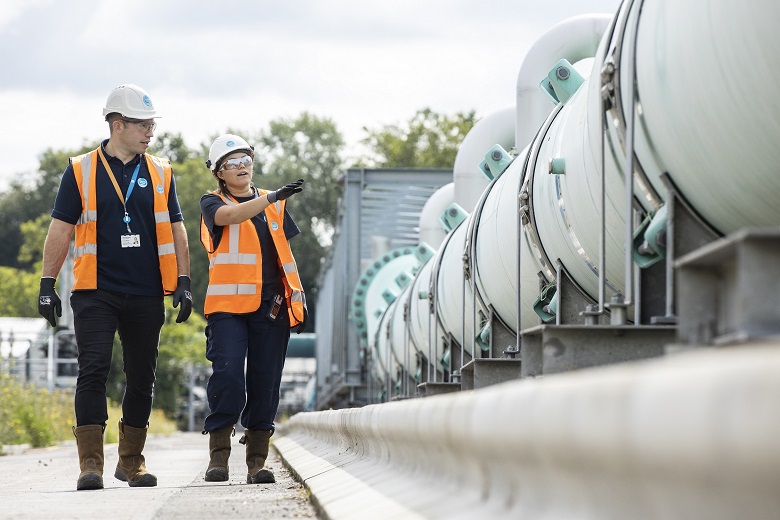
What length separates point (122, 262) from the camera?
27.3ft

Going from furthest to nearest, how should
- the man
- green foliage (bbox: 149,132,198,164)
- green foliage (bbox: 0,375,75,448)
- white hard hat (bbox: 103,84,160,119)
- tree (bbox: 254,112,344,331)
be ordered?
green foliage (bbox: 149,132,198,164) < tree (bbox: 254,112,344,331) < green foliage (bbox: 0,375,75,448) < white hard hat (bbox: 103,84,160,119) < the man

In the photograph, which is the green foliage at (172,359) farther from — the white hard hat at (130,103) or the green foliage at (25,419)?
the white hard hat at (130,103)

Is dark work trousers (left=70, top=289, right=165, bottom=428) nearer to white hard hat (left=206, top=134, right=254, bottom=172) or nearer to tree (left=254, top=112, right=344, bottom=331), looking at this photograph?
white hard hat (left=206, top=134, right=254, bottom=172)

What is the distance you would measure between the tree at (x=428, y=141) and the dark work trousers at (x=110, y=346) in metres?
61.2

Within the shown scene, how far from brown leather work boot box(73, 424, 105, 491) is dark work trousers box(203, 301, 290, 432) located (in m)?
0.61

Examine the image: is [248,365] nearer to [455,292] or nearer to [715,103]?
[715,103]

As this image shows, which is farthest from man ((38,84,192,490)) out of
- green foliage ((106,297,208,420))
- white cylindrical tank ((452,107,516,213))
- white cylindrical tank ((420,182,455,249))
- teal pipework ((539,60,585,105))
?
green foliage ((106,297,208,420))

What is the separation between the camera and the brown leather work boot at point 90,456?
25.5 ft

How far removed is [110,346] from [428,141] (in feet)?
210

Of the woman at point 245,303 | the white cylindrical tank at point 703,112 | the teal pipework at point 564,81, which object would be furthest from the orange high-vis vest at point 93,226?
the white cylindrical tank at point 703,112

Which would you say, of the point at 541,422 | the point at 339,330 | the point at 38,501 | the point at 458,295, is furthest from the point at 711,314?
the point at 339,330

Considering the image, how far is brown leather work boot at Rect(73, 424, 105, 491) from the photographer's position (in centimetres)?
776

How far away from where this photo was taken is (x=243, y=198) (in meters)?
8.75

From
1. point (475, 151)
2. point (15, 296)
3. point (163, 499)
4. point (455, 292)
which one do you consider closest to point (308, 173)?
point (15, 296)
